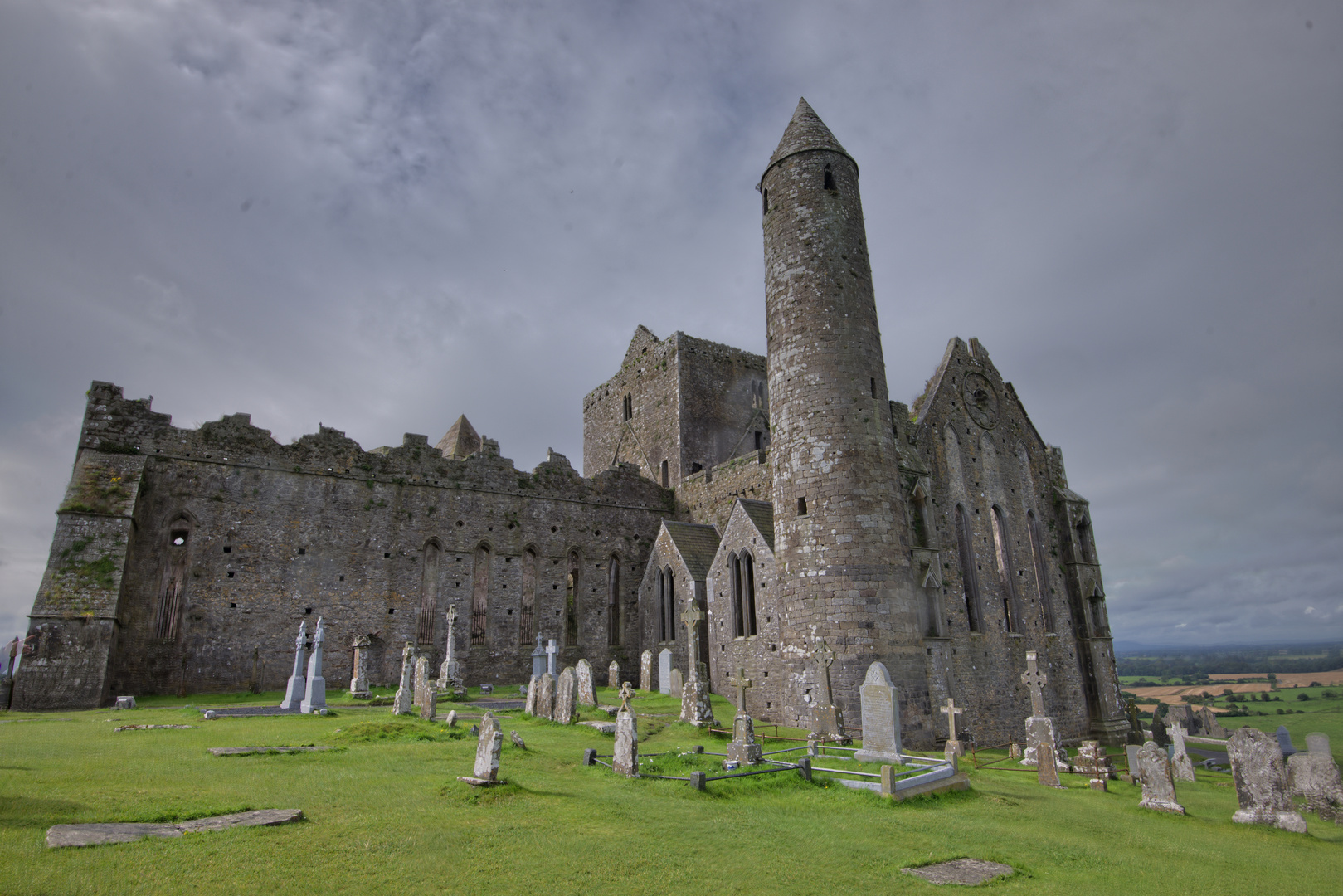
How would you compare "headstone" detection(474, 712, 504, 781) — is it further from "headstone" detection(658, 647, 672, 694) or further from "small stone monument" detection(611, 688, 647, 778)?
"headstone" detection(658, 647, 672, 694)

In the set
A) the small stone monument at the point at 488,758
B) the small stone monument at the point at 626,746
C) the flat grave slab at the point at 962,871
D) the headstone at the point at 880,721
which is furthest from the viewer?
the headstone at the point at 880,721

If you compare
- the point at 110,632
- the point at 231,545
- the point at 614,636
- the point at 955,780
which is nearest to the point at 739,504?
the point at 614,636

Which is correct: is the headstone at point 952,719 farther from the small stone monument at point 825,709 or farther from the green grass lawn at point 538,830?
the small stone monument at point 825,709

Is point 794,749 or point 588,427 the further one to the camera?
point 588,427

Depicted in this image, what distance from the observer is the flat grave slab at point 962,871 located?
704cm

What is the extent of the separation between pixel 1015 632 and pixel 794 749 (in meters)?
13.8

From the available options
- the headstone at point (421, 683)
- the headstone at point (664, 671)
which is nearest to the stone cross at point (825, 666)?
the headstone at point (664, 671)

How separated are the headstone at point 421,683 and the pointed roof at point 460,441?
56.8ft

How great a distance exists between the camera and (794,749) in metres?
13.3

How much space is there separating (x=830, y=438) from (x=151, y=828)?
49.6 ft

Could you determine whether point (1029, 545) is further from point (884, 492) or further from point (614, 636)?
point (614, 636)

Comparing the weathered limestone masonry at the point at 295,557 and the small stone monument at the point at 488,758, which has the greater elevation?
the weathered limestone masonry at the point at 295,557

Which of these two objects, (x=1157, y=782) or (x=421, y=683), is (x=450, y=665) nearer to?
(x=421, y=683)

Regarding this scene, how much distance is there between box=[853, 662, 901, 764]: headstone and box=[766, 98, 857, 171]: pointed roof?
1500 cm
